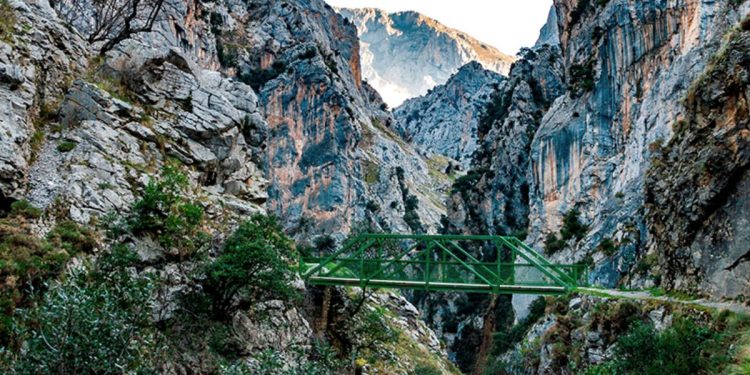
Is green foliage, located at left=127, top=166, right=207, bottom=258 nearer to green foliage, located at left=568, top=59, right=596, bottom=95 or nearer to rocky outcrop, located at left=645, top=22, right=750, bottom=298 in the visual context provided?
rocky outcrop, located at left=645, top=22, right=750, bottom=298

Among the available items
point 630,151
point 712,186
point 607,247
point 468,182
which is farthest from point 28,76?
point 468,182

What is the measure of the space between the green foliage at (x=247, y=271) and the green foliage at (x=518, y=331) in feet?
129

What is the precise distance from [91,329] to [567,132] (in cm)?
5625

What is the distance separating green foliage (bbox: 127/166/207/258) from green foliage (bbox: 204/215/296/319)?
1446 millimetres

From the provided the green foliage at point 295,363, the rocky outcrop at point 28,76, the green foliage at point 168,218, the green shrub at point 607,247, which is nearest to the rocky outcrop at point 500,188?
the green shrub at point 607,247

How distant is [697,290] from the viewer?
15.7m

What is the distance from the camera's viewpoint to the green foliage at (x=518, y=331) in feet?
183

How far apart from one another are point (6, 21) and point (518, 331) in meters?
49.8

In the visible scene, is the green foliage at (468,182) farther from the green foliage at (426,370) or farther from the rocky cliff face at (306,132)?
the green foliage at (426,370)

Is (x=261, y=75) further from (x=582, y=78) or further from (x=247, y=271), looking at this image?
(x=247, y=271)

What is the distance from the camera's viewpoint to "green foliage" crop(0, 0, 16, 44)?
21895 mm

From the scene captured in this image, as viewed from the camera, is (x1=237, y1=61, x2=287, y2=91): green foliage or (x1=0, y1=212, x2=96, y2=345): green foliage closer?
(x1=0, y1=212, x2=96, y2=345): green foliage

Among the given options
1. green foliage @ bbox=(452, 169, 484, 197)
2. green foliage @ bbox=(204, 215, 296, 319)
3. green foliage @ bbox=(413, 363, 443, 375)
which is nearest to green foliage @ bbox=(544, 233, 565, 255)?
green foliage @ bbox=(413, 363, 443, 375)

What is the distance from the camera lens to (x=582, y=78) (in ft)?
197
